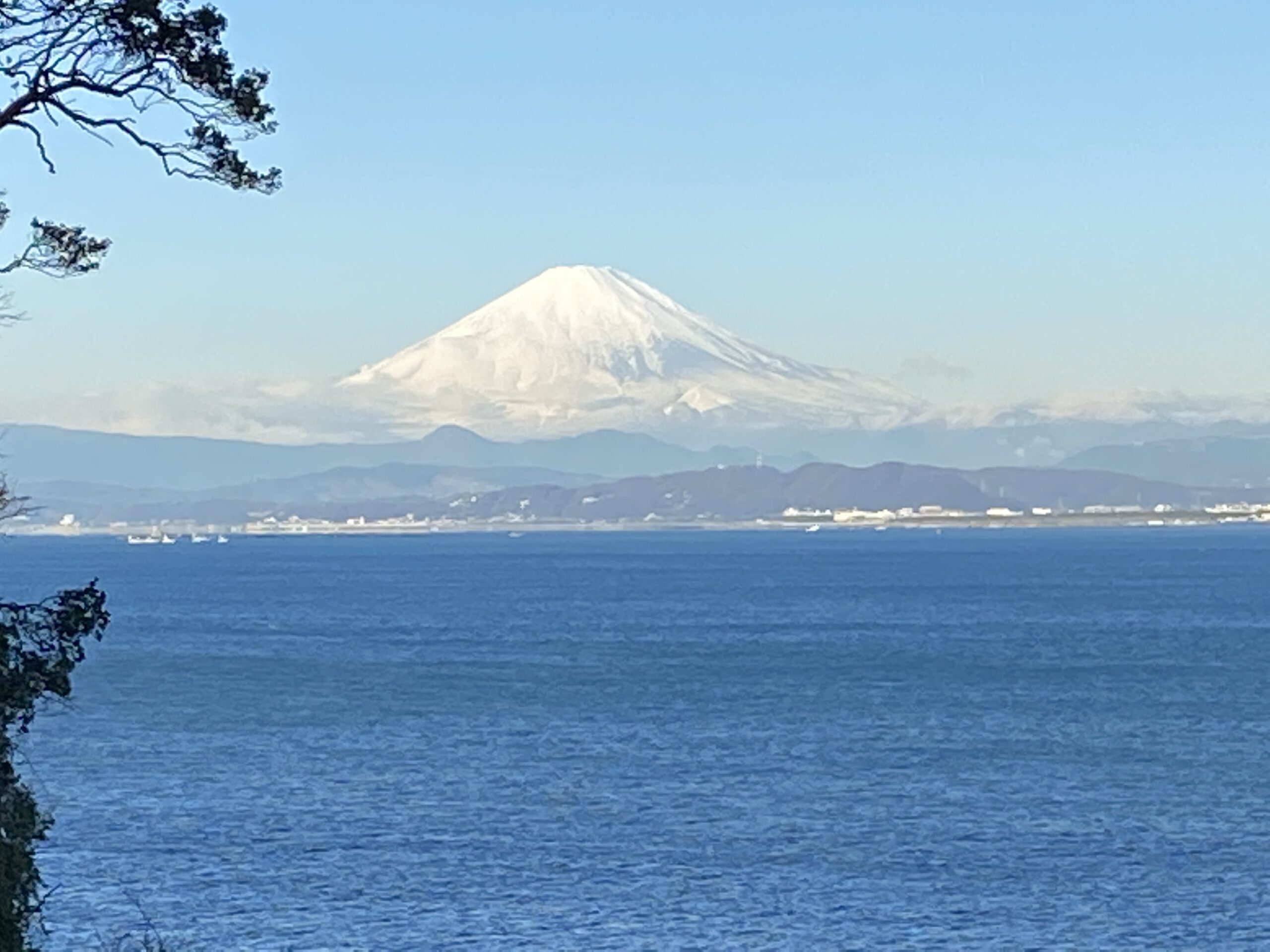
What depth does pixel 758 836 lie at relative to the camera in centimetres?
3494

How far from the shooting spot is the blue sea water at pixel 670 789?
1139 inches

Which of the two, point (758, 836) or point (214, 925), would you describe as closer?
point (214, 925)

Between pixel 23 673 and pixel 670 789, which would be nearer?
pixel 23 673

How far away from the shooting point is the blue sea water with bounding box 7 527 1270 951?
1139 inches

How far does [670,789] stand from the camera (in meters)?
40.6

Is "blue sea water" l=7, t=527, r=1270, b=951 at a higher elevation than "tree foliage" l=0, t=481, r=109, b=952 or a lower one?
lower

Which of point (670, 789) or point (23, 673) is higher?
point (23, 673)

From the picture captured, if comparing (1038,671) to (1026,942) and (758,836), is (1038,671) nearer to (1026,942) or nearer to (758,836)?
(758,836)

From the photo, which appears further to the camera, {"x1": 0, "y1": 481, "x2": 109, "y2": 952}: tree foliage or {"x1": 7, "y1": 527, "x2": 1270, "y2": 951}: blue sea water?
{"x1": 7, "y1": 527, "x2": 1270, "y2": 951}: blue sea water

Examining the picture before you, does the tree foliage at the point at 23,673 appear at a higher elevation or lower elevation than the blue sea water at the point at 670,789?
higher

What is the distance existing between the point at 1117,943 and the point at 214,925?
39.6 feet

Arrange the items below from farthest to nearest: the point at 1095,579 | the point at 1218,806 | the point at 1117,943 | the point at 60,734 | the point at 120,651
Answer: the point at 1095,579 < the point at 120,651 < the point at 60,734 < the point at 1218,806 < the point at 1117,943

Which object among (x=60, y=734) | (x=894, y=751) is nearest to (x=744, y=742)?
(x=894, y=751)

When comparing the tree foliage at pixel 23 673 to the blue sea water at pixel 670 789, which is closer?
the tree foliage at pixel 23 673
